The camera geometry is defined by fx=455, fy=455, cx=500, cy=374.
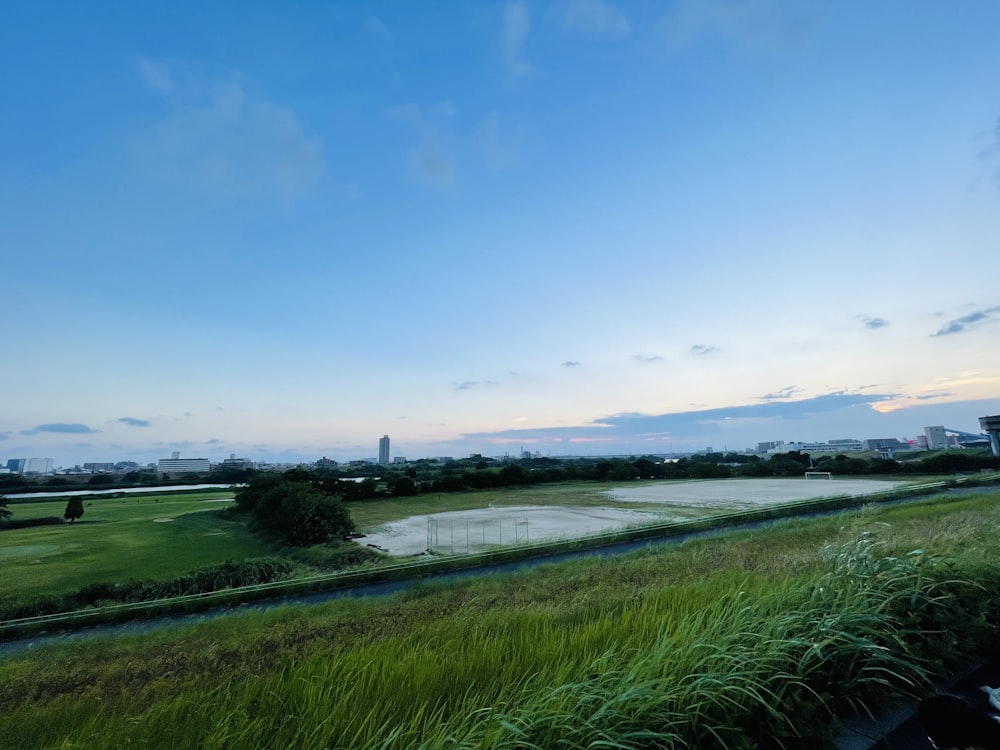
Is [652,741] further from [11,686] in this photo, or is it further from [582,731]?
[11,686]

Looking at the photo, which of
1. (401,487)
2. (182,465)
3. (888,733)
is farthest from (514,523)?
(182,465)

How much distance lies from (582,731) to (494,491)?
45392mm

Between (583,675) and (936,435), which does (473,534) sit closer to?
(583,675)

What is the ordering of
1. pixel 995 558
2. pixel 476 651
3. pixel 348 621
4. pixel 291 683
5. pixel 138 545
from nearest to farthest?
pixel 291 683
pixel 476 651
pixel 995 558
pixel 348 621
pixel 138 545

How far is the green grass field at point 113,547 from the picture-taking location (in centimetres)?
1312

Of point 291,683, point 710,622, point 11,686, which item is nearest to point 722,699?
point 710,622

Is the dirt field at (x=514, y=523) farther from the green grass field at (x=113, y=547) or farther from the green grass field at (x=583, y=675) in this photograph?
the green grass field at (x=583, y=675)

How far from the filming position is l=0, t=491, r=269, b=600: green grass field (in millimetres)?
13117

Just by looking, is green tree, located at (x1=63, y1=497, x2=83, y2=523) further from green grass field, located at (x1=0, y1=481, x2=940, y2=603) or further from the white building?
the white building

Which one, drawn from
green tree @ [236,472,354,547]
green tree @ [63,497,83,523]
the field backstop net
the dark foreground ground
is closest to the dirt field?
the field backstop net

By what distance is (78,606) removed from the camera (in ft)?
34.7

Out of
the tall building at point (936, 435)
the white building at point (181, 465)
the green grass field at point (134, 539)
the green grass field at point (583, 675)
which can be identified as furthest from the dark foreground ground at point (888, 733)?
the tall building at point (936, 435)

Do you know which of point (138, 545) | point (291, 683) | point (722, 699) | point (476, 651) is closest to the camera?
point (722, 699)

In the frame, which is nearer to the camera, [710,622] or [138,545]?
[710,622]
